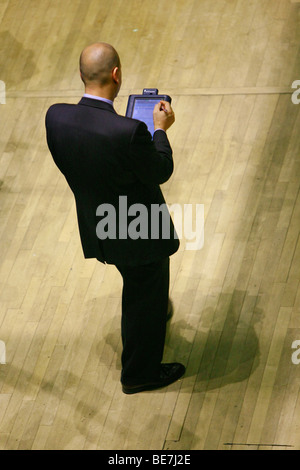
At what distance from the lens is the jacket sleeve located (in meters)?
2.50

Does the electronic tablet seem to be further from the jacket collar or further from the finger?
the jacket collar

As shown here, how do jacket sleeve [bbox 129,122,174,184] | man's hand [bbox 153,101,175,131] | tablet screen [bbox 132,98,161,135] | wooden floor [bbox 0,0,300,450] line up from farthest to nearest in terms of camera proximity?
wooden floor [bbox 0,0,300,450] → tablet screen [bbox 132,98,161,135] → man's hand [bbox 153,101,175,131] → jacket sleeve [bbox 129,122,174,184]

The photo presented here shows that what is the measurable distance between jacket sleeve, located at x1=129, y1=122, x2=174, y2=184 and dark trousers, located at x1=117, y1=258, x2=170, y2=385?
1.41ft

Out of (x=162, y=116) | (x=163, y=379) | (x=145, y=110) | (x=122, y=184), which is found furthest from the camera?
(x=163, y=379)

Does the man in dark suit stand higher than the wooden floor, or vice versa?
the man in dark suit

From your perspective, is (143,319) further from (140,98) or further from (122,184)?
(140,98)

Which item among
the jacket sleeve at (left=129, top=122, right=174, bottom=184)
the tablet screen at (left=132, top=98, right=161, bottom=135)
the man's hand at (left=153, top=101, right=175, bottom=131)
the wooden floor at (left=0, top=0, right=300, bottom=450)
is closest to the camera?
the jacket sleeve at (left=129, top=122, right=174, bottom=184)

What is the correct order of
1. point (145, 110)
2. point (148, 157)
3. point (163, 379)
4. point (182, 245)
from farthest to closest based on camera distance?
point (182, 245) < point (163, 379) < point (145, 110) < point (148, 157)

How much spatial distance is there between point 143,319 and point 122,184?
24.4 inches

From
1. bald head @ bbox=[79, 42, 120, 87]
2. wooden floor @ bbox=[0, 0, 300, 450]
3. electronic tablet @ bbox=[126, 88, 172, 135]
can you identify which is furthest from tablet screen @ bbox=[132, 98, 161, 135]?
wooden floor @ bbox=[0, 0, 300, 450]

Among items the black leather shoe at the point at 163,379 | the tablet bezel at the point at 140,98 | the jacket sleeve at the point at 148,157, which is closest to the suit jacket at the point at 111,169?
the jacket sleeve at the point at 148,157

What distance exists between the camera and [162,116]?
2754 mm

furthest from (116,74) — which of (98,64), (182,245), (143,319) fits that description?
(182,245)

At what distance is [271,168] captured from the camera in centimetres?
382
